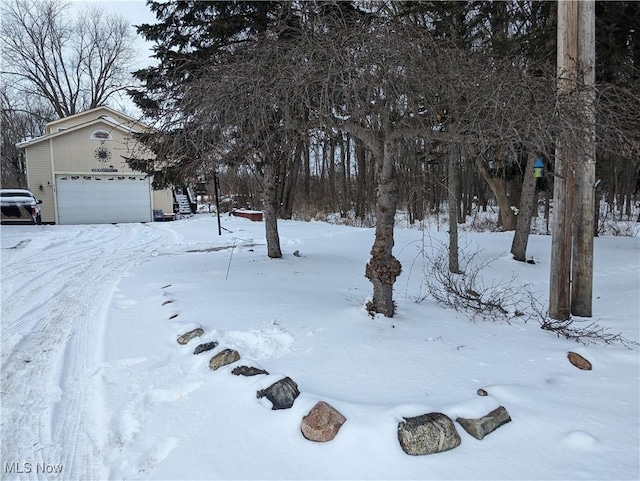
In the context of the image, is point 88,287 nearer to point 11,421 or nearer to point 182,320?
point 182,320

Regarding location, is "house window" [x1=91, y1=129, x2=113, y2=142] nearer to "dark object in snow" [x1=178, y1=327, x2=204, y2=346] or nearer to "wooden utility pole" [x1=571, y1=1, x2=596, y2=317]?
"dark object in snow" [x1=178, y1=327, x2=204, y2=346]

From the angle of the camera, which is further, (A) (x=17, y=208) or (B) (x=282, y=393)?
(A) (x=17, y=208)

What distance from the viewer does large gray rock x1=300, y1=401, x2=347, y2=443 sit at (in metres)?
2.47

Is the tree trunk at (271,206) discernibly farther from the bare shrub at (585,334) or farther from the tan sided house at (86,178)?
the tan sided house at (86,178)

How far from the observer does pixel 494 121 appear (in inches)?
125

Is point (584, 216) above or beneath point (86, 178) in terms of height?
beneath

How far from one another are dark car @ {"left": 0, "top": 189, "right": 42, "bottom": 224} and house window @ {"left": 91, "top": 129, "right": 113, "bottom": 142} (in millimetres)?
5401

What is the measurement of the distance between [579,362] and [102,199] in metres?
21.8

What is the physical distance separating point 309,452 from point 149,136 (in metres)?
4.96

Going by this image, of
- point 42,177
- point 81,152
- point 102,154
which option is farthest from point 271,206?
point 42,177

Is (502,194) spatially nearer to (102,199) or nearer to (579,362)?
(579,362)

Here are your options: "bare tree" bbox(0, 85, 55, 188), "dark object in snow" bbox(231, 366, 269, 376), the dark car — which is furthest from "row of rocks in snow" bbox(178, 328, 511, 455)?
"bare tree" bbox(0, 85, 55, 188)

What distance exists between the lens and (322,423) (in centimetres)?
252

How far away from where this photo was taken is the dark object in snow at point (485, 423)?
97.7 inches
